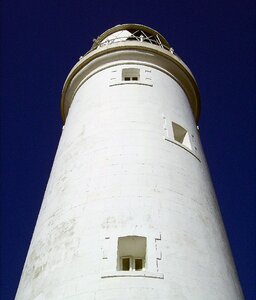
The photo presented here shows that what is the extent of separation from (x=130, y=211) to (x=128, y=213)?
69 millimetres

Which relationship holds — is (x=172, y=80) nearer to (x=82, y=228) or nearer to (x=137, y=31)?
(x=137, y=31)

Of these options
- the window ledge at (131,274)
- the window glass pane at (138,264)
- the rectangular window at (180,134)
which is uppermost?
the rectangular window at (180,134)

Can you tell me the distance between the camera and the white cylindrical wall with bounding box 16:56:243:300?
770cm

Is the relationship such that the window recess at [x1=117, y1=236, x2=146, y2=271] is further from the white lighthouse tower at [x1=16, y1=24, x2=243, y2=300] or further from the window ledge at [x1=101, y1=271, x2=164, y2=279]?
the window ledge at [x1=101, y1=271, x2=164, y2=279]

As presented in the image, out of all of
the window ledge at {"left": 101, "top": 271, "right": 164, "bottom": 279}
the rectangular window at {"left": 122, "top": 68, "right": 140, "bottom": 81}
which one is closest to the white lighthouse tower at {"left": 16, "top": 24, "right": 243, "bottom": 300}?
the window ledge at {"left": 101, "top": 271, "right": 164, "bottom": 279}

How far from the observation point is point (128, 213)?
28.5ft

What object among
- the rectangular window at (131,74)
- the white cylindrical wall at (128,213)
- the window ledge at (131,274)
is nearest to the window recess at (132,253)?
the white cylindrical wall at (128,213)

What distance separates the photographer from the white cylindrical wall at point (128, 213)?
770 cm

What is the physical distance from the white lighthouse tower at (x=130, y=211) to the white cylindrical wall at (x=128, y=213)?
2 centimetres

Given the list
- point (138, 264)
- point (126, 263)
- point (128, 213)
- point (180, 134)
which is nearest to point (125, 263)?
point (126, 263)

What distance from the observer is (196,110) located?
52.9ft

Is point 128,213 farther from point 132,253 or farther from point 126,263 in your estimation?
point 126,263

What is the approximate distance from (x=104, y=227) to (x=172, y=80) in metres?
7.40

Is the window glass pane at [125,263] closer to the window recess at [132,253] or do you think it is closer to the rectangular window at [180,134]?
the window recess at [132,253]
